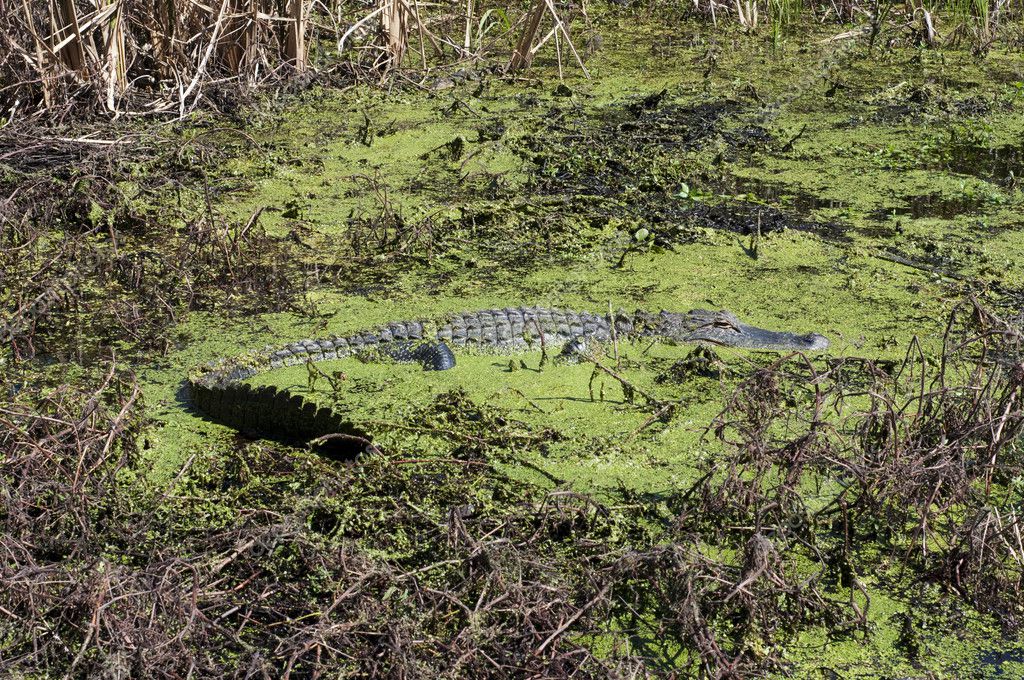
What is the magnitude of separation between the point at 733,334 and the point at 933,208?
1.63 meters

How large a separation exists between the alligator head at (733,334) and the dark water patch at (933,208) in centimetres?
125

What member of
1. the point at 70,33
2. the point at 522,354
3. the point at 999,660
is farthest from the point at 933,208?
the point at 70,33

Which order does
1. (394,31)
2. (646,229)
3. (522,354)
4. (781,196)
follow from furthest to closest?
(394,31) < (781,196) < (646,229) < (522,354)

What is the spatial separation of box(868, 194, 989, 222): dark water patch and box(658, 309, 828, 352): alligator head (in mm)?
1250

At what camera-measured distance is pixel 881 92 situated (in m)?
6.70

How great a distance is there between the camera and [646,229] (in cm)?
509

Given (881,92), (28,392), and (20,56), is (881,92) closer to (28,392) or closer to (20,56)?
(20,56)

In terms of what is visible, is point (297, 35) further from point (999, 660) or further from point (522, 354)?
point (999, 660)

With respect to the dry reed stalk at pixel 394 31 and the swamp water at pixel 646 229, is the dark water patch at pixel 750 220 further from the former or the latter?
the dry reed stalk at pixel 394 31

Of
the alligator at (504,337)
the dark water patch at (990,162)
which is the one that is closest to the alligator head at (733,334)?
the alligator at (504,337)

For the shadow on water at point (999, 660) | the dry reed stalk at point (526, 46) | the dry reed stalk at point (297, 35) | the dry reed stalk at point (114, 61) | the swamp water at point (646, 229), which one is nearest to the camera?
the shadow on water at point (999, 660)

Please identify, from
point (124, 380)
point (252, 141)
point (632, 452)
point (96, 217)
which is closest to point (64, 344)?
point (124, 380)

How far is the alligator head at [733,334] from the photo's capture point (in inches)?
165

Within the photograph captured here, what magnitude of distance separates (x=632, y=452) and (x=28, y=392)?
184cm
